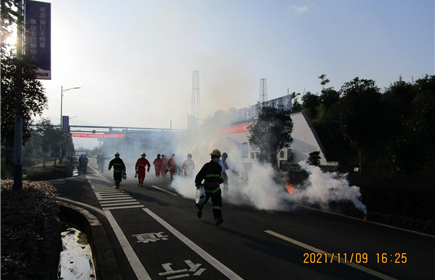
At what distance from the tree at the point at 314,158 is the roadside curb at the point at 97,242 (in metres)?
19.2

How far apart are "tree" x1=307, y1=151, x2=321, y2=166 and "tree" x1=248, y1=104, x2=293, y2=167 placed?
251cm

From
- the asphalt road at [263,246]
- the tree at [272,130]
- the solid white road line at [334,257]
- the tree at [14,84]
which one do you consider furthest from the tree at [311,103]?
the tree at [14,84]

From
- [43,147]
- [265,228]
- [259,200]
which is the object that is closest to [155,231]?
[265,228]

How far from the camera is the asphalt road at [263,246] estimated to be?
4410 millimetres

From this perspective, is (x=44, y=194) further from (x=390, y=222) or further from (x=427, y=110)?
(x=427, y=110)

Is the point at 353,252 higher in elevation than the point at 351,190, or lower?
lower

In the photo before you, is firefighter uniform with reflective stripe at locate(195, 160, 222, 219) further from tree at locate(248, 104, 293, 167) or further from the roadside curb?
tree at locate(248, 104, 293, 167)

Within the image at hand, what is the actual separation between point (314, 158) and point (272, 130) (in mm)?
4347

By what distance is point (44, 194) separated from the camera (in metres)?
8.30

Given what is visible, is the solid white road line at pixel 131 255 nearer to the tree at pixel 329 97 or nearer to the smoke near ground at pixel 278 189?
the smoke near ground at pixel 278 189

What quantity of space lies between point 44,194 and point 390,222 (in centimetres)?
913

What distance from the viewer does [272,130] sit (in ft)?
76.1

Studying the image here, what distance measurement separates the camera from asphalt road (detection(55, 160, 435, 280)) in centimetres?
441

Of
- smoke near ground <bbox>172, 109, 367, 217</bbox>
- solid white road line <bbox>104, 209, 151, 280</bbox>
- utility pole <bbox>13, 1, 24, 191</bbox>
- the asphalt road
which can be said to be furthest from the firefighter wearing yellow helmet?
utility pole <bbox>13, 1, 24, 191</bbox>
